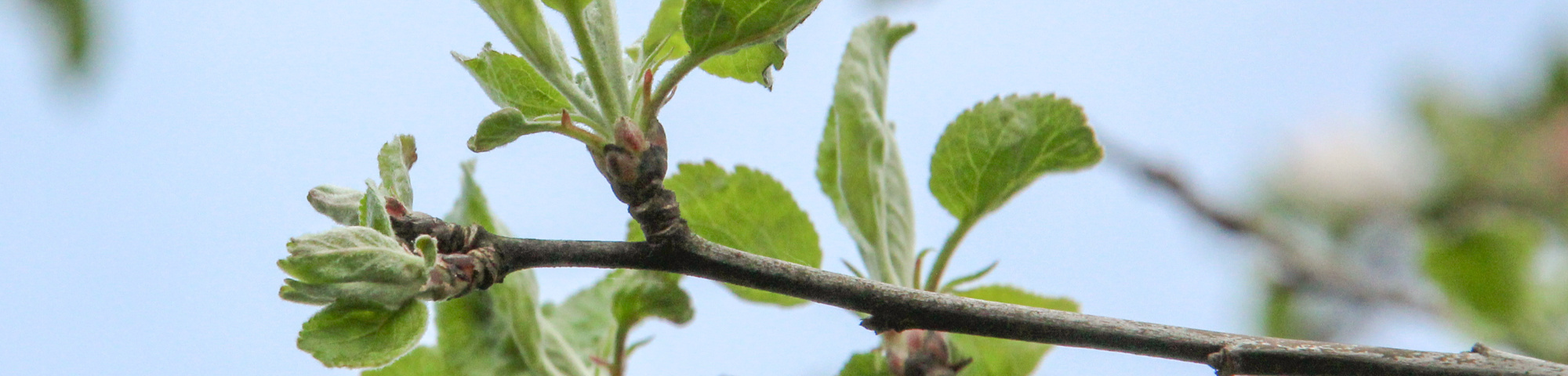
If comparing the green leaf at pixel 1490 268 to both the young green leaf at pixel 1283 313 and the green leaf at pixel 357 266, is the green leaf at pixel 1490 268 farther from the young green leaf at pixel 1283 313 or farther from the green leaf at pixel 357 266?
the green leaf at pixel 357 266

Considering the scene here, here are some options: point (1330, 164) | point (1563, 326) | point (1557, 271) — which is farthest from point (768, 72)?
point (1330, 164)

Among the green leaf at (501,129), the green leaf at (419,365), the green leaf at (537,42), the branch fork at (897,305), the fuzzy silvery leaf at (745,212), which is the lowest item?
the branch fork at (897,305)

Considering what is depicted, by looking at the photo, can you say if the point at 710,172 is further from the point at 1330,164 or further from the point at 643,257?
the point at 1330,164

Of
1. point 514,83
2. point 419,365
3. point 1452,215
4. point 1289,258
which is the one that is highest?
point 1452,215

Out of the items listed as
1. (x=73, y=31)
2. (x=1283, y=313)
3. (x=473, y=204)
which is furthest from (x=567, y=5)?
(x=1283, y=313)

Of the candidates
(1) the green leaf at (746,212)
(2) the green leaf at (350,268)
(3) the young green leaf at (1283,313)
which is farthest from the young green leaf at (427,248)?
(3) the young green leaf at (1283,313)

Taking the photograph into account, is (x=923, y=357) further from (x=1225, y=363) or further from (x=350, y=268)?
(x=350, y=268)

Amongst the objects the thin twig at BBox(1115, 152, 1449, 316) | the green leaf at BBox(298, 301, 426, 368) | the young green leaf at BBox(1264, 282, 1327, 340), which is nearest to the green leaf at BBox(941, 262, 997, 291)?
the green leaf at BBox(298, 301, 426, 368)
